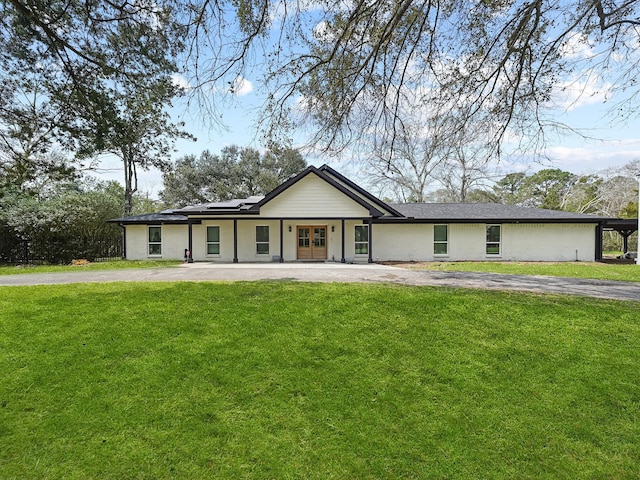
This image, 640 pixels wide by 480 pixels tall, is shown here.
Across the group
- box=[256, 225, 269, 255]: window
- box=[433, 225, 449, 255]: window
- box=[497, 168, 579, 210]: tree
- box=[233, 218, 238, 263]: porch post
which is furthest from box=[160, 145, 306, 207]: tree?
box=[497, 168, 579, 210]: tree

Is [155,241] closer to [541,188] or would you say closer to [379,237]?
[379,237]

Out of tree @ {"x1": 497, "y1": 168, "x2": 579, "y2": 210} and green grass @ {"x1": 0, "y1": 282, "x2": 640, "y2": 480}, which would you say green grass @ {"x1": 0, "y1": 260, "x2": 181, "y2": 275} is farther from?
tree @ {"x1": 497, "y1": 168, "x2": 579, "y2": 210}

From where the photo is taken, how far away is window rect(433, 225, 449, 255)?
18.3 m

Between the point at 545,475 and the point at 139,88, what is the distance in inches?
330

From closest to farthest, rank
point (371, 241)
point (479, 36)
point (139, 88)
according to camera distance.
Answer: point (479, 36)
point (139, 88)
point (371, 241)

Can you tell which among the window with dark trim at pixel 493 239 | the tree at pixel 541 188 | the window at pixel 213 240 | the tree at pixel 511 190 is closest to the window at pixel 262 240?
the window at pixel 213 240

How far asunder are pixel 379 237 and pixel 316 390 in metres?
14.8

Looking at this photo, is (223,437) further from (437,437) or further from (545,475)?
(545,475)

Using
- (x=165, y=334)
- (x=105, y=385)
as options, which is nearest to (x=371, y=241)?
(x=165, y=334)

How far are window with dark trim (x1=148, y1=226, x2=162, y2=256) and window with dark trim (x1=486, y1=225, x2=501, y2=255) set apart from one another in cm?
1778

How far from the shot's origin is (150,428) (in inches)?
131

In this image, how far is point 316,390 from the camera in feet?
13.0

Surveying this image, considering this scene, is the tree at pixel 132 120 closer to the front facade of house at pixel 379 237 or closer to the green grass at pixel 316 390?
Result: the green grass at pixel 316 390

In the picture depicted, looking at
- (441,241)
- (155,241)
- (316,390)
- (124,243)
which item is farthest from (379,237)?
(316,390)
